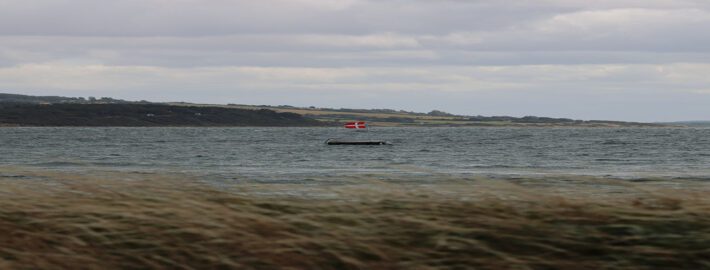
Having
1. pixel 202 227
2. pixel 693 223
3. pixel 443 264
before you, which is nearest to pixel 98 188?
pixel 202 227

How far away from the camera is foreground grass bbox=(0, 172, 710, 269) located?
6.74 meters

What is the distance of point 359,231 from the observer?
720 cm

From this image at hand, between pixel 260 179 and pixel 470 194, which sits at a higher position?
pixel 470 194

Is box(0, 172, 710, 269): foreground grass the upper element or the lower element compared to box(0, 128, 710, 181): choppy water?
upper

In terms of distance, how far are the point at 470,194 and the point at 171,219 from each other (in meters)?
2.65

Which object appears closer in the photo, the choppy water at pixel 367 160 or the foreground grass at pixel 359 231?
the foreground grass at pixel 359 231

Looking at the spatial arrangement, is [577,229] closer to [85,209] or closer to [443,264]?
[443,264]

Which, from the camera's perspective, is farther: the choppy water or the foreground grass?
the choppy water

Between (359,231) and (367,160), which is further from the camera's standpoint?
(367,160)

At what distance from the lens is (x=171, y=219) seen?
292 inches

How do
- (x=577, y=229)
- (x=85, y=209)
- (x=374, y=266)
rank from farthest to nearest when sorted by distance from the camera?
(x=85, y=209) < (x=577, y=229) < (x=374, y=266)

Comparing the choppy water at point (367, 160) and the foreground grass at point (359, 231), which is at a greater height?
the foreground grass at point (359, 231)

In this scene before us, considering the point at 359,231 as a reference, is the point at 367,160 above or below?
below

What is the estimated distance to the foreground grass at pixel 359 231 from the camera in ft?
22.1
